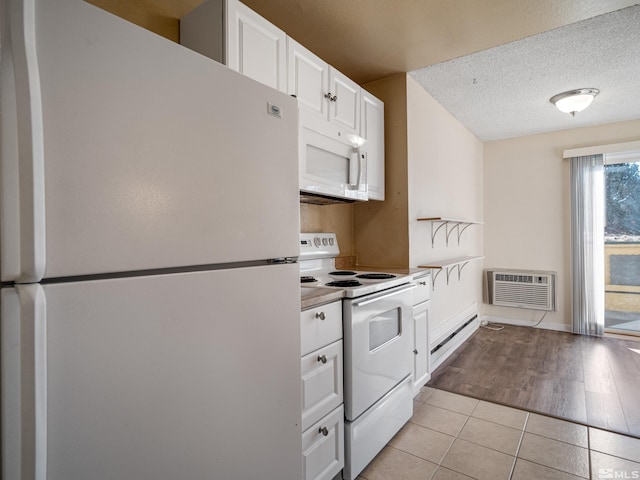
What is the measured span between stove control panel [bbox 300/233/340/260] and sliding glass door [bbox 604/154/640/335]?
11.3 ft

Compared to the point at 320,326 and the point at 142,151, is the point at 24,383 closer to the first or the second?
the point at 142,151

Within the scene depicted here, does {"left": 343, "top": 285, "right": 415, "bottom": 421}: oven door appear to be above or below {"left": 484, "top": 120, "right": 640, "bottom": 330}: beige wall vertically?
below

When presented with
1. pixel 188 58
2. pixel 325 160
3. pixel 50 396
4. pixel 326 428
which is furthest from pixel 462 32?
pixel 50 396

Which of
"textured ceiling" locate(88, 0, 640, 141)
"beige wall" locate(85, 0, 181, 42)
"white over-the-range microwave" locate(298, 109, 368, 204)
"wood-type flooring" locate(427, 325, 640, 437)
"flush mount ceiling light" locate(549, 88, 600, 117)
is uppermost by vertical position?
"textured ceiling" locate(88, 0, 640, 141)

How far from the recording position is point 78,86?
607 mm

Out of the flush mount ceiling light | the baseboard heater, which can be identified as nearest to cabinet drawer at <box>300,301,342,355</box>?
the baseboard heater

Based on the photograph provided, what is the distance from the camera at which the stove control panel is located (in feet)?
7.22

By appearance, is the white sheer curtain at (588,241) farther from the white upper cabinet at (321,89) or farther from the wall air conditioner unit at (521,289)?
the white upper cabinet at (321,89)

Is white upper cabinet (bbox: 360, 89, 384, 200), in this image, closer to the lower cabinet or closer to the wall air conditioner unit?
the lower cabinet

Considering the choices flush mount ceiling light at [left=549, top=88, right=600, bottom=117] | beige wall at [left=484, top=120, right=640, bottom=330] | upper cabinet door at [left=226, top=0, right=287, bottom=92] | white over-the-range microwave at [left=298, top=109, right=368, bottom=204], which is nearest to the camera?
upper cabinet door at [left=226, top=0, right=287, bottom=92]

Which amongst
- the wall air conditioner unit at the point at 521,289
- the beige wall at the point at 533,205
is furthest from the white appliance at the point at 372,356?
the beige wall at the point at 533,205

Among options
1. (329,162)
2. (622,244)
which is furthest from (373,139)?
(622,244)

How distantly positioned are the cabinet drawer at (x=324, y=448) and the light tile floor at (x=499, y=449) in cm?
30

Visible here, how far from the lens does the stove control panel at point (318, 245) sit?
220 cm
